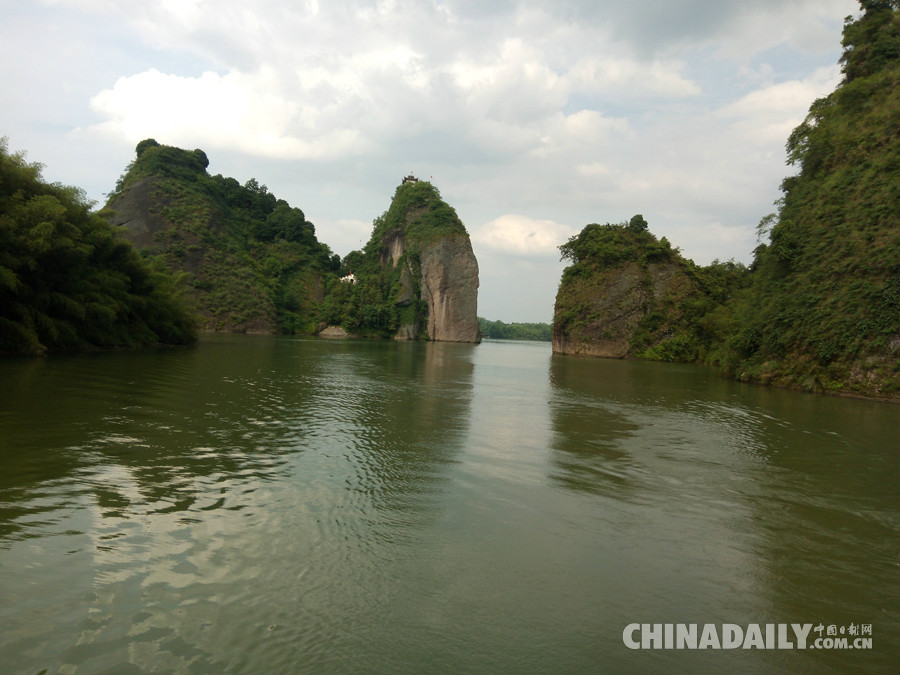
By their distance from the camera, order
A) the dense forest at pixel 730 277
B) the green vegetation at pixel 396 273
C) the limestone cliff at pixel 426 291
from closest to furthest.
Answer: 1. the dense forest at pixel 730 277
2. the green vegetation at pixel 396 273
3. the limestone cliff at pixel 426 291

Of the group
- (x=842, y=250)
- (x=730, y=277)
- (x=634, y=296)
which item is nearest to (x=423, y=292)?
(x=634, y=296)

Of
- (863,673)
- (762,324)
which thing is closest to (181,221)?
(762,324)

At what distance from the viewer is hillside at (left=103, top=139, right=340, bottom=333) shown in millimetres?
71250

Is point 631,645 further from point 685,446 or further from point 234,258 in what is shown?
point 234,258

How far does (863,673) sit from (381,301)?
84947mm

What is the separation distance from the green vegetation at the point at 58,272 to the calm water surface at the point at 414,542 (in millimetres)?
Answer: 10608

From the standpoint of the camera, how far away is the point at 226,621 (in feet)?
11.4

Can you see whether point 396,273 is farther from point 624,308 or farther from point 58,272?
point 58,272

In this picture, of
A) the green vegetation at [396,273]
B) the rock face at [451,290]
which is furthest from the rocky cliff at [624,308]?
the green vegetation at [396,273]

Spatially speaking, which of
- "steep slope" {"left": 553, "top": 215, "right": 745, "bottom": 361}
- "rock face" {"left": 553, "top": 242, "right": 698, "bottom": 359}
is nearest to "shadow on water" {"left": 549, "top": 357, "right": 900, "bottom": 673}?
"steep slope" {"left": 553, "top": 215, "right": 745, "bottom": 361}

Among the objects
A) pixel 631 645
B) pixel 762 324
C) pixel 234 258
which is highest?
pixel 234 258

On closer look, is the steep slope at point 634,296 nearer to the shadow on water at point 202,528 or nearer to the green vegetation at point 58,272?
the green vegetation at point 58,272

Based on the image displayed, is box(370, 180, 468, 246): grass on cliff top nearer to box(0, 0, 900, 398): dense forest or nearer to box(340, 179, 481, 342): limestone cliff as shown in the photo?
box(340, 179, 481, 342): limestone cliff

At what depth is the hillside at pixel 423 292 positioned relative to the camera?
83.8 meters
